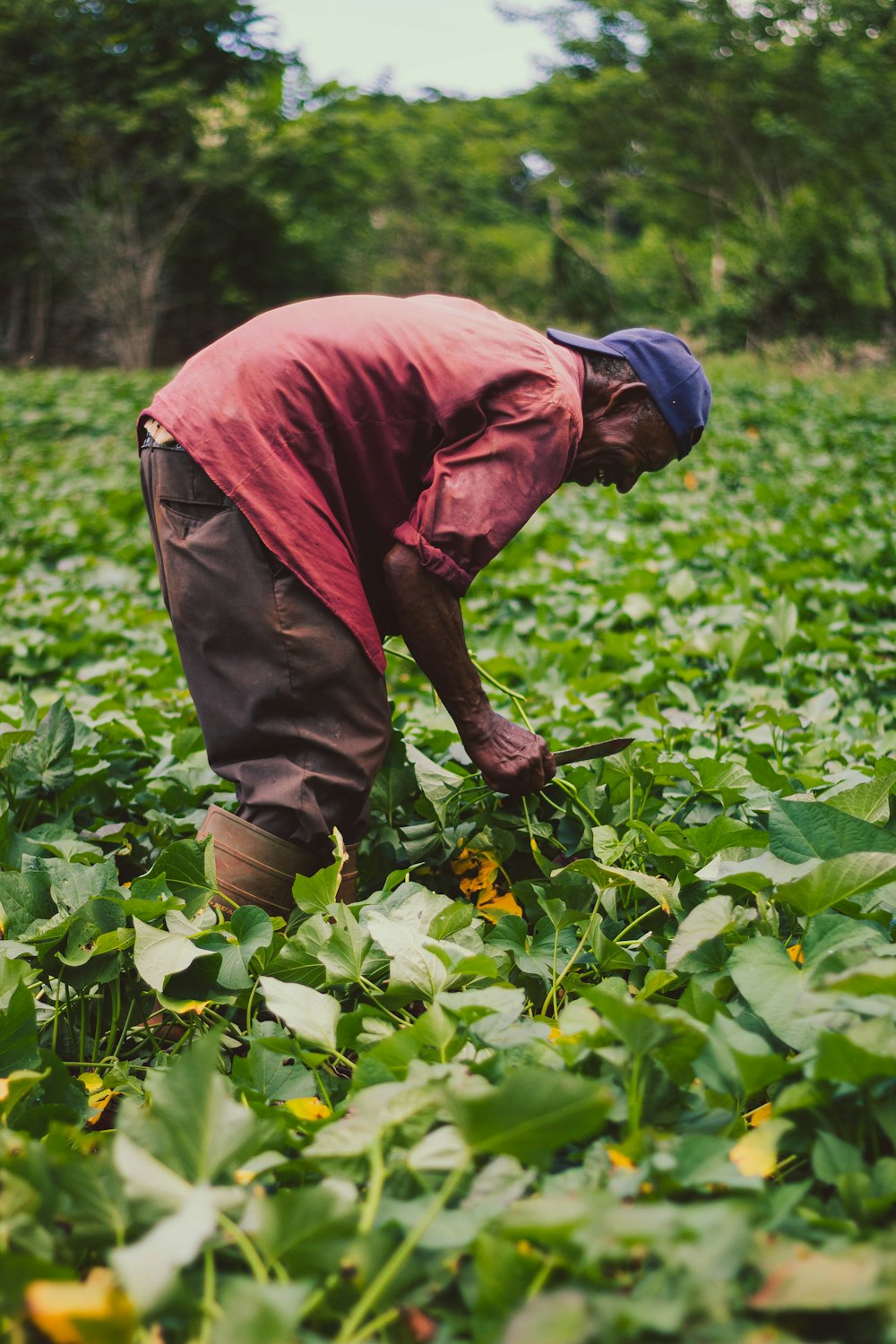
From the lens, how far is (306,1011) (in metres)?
1.46

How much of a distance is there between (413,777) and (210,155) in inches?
758

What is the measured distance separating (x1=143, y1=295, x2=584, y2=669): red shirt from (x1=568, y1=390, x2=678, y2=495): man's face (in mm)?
155

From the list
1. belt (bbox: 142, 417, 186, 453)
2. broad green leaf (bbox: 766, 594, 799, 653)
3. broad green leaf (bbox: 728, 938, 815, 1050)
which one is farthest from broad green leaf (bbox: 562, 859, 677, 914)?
broad green leaf (bbox: 766, 594, 799, 653)

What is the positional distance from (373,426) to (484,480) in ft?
0.93

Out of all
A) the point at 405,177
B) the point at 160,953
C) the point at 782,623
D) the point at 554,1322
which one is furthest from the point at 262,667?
the point at 405,177

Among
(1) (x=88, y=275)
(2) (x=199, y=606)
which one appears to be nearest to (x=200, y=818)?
(2) (x=199, y=606)

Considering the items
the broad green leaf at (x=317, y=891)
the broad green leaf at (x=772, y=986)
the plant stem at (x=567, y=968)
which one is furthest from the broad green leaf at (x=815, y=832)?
the broad green leaf at (x=317, y=891)

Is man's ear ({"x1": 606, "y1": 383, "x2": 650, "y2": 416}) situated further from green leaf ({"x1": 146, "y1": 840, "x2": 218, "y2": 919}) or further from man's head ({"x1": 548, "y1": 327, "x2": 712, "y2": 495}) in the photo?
green leaf ({"x1": 146, "y1": 840, "x2": 218, "y2": 919})

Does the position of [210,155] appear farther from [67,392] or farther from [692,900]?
[692,900]

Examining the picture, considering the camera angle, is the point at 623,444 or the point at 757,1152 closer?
the point at 757,1152

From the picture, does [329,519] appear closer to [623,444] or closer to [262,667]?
[262,667]

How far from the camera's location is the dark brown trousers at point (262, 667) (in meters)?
2.07

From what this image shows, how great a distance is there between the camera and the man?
202cm

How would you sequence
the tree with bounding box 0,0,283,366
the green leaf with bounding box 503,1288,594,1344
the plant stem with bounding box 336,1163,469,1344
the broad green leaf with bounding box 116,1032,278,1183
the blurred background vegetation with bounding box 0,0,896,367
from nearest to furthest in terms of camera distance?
the green leaf with bounding box 503,1288,594,1344 < the plant stem with bounding box 336,1163,469,1344 < the broad green leaf with bounding box 116,1032,278,1183 < the tree with bounding box 0,0,283,366 < the blurred background vegetation with bounding box 0,0,896,367
